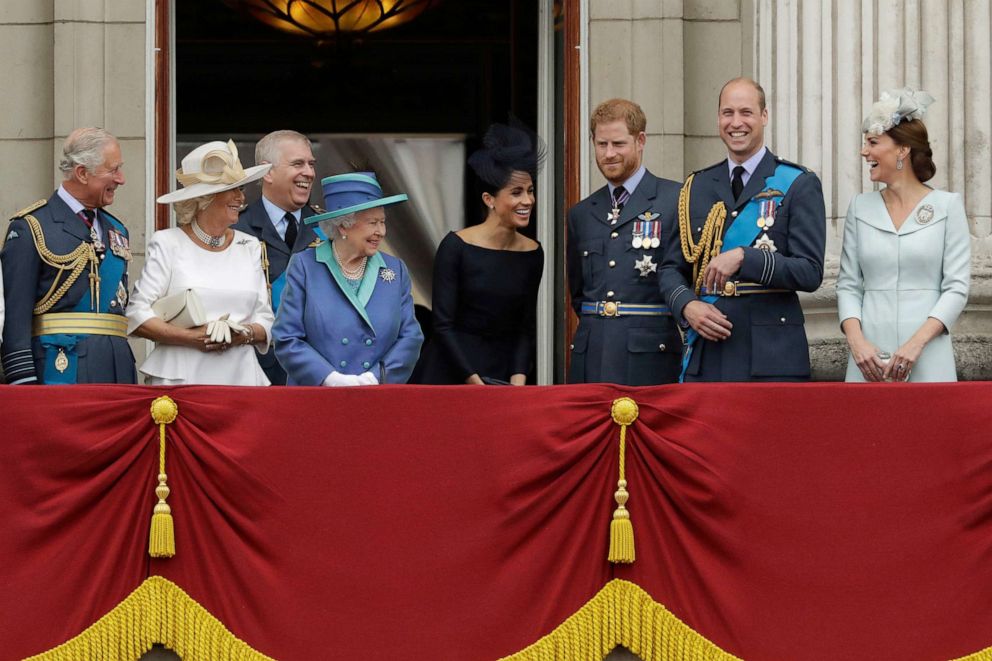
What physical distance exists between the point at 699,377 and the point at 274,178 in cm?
Result: 220

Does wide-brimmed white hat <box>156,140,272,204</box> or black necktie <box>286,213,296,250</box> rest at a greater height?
wide-brimmed white hat <box>156,140,272,204</box>

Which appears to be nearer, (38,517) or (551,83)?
(38,517)

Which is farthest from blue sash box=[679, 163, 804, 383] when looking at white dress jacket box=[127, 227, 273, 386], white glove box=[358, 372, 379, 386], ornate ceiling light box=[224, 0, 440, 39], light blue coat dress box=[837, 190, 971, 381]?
ornate ceiling light box=[224, 0, 440, 39]

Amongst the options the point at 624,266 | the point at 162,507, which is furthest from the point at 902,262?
the point at 162,507

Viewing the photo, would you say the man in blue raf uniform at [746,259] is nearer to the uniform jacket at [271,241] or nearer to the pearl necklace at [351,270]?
the pearl necklace at [351,270]

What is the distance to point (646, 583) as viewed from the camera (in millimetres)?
6676

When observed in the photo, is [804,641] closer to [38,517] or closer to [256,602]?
[256,602]

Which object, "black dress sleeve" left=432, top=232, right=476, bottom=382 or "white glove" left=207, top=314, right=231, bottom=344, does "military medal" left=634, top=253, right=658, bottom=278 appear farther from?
"white glove" left=207, top=314, right=231, bottom=344

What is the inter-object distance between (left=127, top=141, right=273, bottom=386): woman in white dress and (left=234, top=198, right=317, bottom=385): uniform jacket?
0.55 metres

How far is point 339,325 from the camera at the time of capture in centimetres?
739

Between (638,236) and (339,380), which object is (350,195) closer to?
(339,380)

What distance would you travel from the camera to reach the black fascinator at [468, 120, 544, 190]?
26.8ft

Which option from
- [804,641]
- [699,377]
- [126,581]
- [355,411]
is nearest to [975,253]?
[699,377]

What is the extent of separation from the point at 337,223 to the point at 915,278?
224 cm
